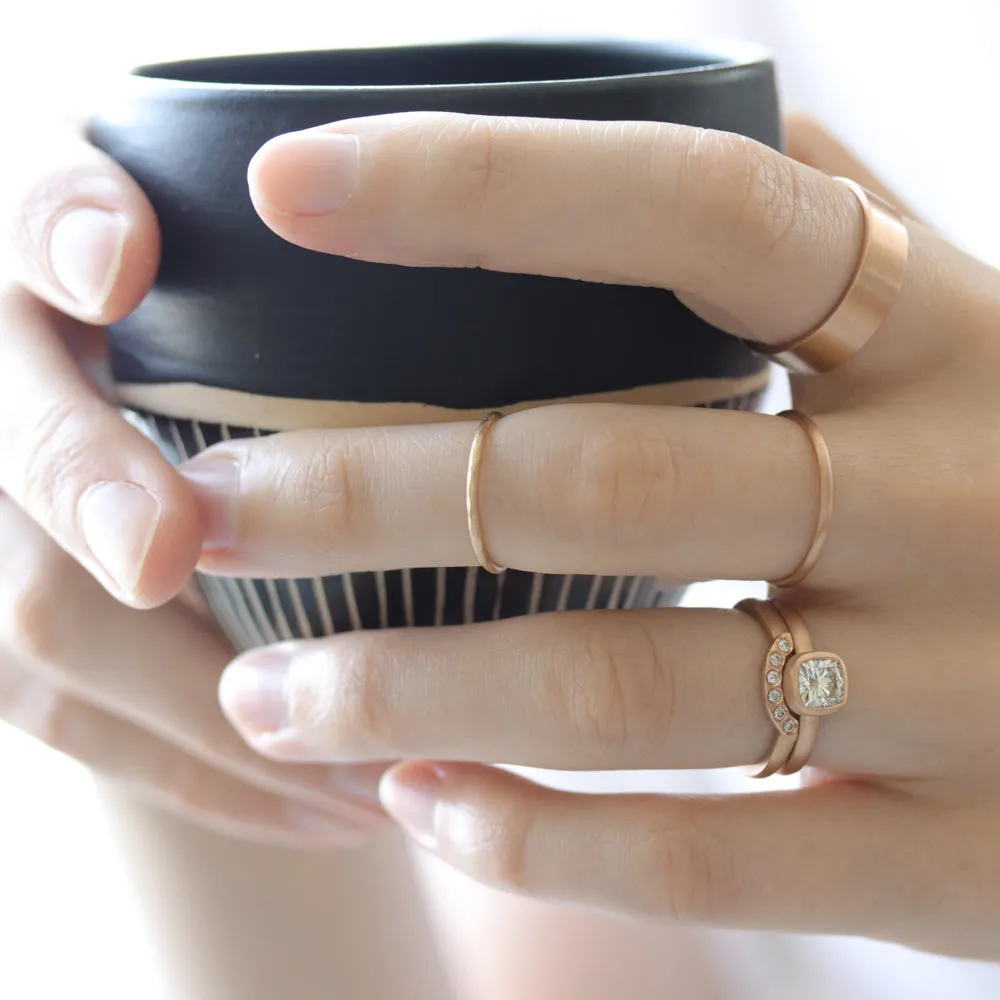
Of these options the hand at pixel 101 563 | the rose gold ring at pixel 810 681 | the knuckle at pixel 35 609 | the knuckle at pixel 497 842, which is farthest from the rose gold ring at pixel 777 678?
the knuckle at pixel 35 609

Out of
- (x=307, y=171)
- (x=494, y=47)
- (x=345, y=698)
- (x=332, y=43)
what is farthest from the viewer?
(x=332, y=43)

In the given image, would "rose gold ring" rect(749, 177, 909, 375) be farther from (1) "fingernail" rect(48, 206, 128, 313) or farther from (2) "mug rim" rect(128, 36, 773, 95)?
(1) "fingernail" rect(48, 206, 128, 313)

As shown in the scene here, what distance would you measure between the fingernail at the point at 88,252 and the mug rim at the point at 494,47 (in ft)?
0.16

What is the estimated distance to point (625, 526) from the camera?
365 mm

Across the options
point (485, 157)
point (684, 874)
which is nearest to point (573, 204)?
point (485, 157)

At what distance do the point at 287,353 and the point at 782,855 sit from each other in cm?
27

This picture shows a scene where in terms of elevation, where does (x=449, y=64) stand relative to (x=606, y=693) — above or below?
above

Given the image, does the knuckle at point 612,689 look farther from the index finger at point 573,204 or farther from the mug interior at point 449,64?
the mug interior at point 449,64

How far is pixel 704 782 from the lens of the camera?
38.7 inches

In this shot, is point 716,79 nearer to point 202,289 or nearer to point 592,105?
point 592,105

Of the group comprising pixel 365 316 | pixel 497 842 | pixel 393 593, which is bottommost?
pixel 497 842

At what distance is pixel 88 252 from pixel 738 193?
0.21 metres

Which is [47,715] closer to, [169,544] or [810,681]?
[169,544]

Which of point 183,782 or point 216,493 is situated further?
point 183,782
